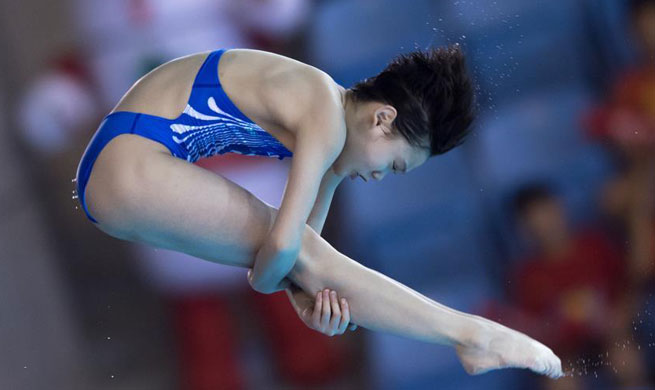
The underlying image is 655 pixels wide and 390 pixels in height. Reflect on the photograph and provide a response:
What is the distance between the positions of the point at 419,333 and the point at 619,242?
1979 millimetres

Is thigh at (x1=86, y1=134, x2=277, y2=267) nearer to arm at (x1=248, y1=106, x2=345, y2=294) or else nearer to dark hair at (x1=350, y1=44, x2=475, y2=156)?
arm at (x1=248, y1=106, x2=345, y2=294)

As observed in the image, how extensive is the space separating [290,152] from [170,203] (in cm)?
36

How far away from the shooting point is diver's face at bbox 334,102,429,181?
2.11m

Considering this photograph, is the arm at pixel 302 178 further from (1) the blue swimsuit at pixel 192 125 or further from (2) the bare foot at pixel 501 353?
(2) the bare foot at pixel 501 353

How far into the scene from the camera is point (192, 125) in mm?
2184

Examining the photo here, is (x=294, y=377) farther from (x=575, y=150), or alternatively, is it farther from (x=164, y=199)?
(x=164, y=199)

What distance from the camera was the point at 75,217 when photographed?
410 cm

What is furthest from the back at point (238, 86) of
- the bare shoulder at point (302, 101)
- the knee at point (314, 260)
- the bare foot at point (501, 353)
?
the bare foot at point (501, 353)

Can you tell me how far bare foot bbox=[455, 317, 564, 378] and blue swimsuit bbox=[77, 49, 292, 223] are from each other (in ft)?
2.31

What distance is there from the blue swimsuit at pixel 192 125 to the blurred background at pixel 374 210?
1.66 m

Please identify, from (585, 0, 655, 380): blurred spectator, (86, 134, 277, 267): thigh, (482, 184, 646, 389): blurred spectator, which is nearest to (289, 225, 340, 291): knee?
(86, 134, 277, 267): thigh

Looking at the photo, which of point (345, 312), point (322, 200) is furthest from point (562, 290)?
point (345, 312)

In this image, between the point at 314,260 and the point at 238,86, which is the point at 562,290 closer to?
the point at 314,260

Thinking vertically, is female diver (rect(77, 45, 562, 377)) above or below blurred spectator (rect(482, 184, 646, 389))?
above
